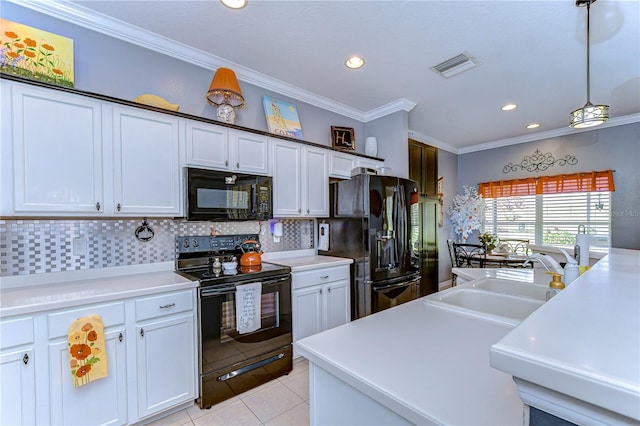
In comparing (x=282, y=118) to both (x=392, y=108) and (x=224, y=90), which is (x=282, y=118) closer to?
(x=224, y=90)

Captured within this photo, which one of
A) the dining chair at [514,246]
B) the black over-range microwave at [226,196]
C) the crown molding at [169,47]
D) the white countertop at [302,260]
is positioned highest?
the crown molding at [169,47]

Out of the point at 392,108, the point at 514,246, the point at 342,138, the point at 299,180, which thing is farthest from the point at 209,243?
the point at 514,246

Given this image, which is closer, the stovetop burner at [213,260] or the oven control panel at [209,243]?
the stovetop burner at [213,260]

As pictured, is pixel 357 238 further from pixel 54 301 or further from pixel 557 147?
pixel 557 147

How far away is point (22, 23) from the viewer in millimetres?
1861

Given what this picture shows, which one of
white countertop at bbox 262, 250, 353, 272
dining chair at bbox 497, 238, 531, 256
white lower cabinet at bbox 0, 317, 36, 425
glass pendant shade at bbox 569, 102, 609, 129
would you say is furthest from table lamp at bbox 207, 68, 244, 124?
dining chair at bbox 497, 238, 531, 256

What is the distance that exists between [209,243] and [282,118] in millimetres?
1502

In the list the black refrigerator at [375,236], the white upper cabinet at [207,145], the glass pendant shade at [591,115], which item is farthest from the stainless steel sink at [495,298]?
the white upper cabinet at [207,145]

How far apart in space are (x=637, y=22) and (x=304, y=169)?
283cm

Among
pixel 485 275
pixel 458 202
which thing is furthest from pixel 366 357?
pixel 458 202

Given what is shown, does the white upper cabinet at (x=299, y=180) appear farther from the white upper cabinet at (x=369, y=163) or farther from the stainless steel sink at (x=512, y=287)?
the stainless steel sink at (x=512, y=287)

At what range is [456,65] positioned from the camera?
271 centimetres

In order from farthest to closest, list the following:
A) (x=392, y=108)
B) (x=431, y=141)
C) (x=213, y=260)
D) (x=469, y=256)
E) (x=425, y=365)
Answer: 1. (x=431, y=141)
2. (x=469, y=256)
3. (x=392, y=108)
4. (x=213, y=260)
5. (x=425, y=365)

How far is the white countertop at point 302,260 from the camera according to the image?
268 cm
